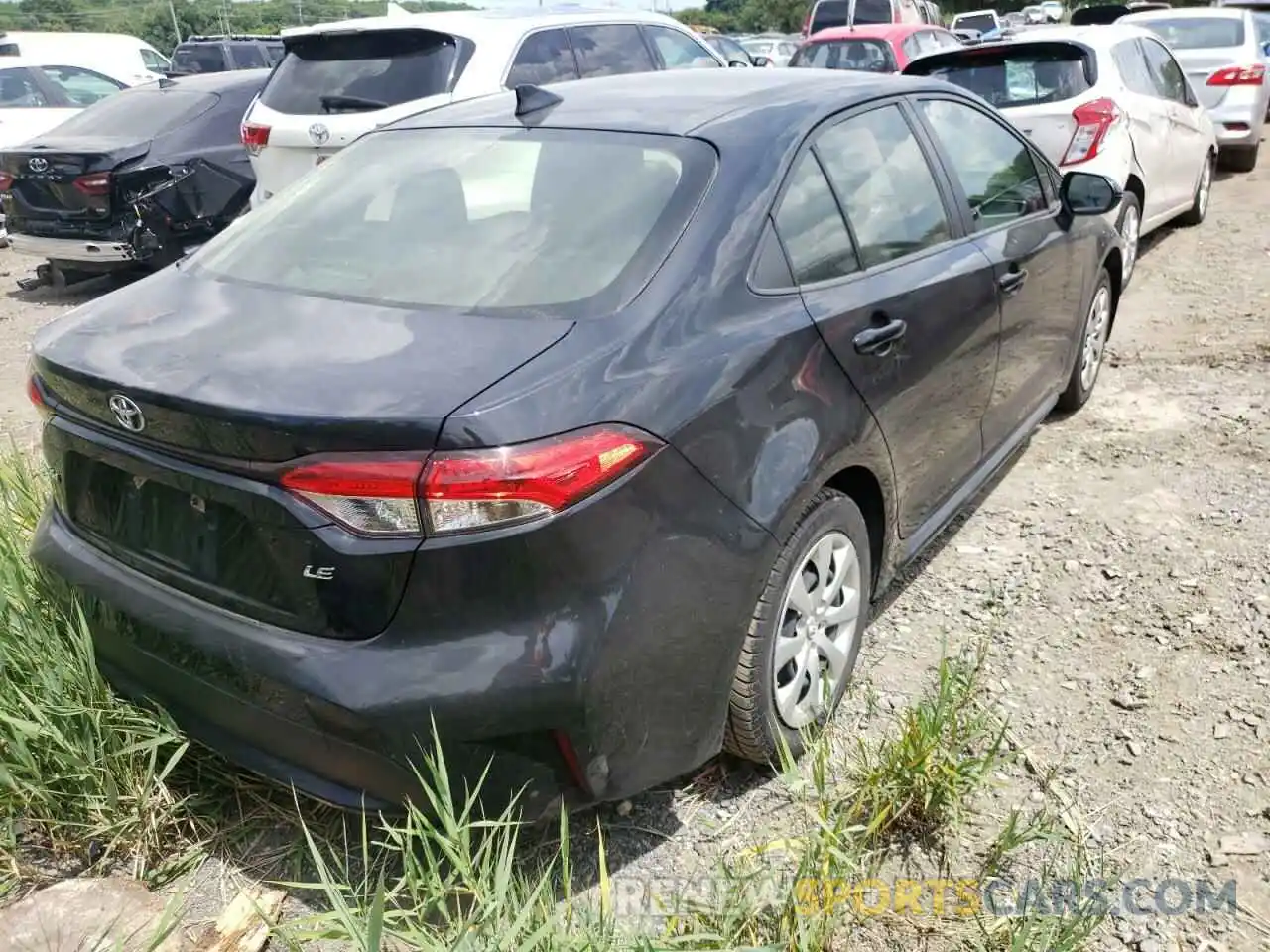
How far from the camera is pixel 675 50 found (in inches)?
315

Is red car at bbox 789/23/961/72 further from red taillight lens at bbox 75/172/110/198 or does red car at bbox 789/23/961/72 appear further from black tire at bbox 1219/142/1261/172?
red taillight lens at bbox 75/172/110/198

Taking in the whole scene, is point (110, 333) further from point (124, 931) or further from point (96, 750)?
point (124, 931)

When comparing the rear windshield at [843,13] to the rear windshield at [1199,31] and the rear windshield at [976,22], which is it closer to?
the rear windshield at [1199,31]

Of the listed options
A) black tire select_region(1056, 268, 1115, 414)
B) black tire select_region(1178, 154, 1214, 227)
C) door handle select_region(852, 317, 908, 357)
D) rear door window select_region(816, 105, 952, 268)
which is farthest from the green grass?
black tire select_region(1178, 154, 1214, 227)

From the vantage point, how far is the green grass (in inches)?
82.1

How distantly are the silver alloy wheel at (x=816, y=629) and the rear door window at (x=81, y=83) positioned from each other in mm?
11195

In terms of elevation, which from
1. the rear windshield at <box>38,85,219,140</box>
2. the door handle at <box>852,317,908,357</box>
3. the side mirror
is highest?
the rear windshield at <box>38,85,219,140</box>

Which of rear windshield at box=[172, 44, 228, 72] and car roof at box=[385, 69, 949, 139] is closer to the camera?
car roof at box=[385, 69, 949, 139]

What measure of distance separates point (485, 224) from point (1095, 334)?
3398mm

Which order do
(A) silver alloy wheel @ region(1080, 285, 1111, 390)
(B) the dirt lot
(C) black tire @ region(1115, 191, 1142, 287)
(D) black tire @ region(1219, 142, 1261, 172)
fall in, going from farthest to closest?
(D) black tire @ region(1219, 142, 1261, 172) < (C) black tire @ region(1115, 191, 1142, 287) < (A) silver alloy wheel @ region(1080, 285, 1111, 390) < (B) the dirt lot

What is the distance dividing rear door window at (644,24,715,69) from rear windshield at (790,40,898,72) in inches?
173

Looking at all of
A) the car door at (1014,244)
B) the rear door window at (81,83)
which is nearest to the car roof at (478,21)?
the car door at (1014,244)

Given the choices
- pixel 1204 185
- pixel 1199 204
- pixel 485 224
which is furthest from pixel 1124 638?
pixel 1204 185

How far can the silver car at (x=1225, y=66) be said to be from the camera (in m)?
9.95
